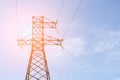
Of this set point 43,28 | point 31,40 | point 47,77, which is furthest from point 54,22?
point 47,77

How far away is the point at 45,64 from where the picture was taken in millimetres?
35562

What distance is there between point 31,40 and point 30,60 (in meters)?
2.78

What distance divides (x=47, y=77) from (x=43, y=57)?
282 centimetres

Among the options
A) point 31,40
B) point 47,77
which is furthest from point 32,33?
point 47,77

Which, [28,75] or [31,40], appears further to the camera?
[31,40]

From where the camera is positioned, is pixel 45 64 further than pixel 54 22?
No

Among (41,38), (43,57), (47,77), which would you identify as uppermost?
(41,38)

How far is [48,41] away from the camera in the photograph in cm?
3688

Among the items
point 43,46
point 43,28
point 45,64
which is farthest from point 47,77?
point 43,28

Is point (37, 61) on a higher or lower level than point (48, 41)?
lower

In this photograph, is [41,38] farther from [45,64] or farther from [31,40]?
[45,64]

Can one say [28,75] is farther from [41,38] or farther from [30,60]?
[41,38]

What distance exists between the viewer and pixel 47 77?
113 ft

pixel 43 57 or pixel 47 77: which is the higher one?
pixel 43 57
